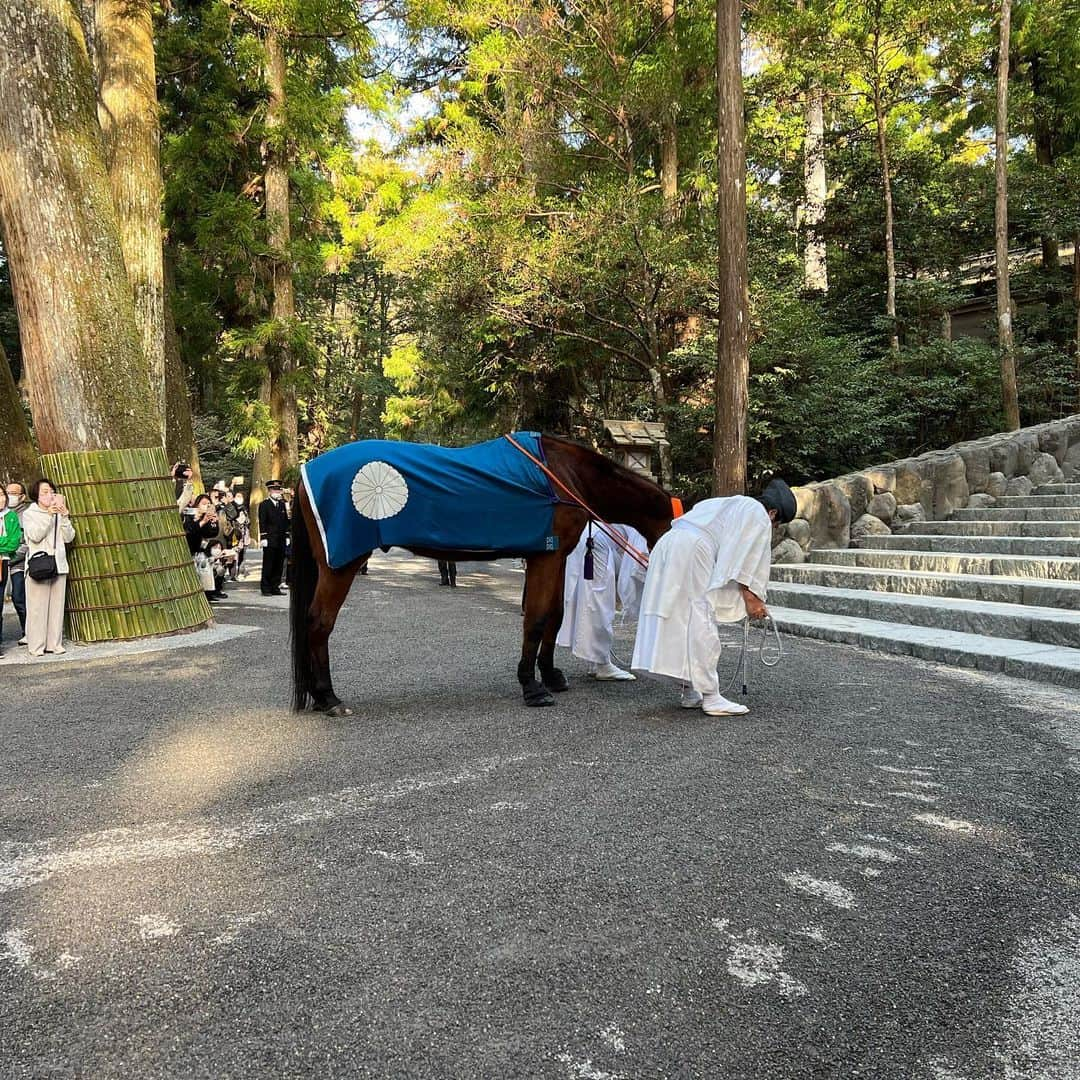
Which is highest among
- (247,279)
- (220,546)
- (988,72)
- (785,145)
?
(988,72)

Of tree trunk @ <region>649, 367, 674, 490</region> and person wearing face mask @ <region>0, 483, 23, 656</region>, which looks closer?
person wearing face mask @ <region>0, 483, 23, 656</region>

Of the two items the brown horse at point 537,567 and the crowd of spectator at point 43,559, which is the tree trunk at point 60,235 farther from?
the brown horse at point 537,567

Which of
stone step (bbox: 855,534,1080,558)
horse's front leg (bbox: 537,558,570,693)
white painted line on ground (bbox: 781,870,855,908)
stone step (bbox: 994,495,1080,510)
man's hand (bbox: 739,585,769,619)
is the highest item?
stone step (bbox: 994,495,1080,510)

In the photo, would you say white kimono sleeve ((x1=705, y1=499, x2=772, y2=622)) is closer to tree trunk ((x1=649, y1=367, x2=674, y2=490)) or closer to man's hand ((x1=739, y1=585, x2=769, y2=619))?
man's hand ((x1=739, y1=585, x2=769, y2=619))

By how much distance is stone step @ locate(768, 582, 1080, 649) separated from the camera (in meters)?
6.46

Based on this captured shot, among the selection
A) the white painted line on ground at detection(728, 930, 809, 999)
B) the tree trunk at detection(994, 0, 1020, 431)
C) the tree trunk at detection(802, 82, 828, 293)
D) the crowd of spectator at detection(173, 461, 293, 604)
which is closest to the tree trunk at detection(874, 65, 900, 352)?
the tree trunk at detection(802, 82, 828, 293)

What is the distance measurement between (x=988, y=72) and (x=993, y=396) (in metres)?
8.26

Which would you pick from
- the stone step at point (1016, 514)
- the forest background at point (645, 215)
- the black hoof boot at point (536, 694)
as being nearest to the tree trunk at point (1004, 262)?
the forest background at point (645, 215)

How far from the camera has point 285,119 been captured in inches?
671

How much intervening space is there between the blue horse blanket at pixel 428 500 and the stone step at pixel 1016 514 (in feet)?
26.1

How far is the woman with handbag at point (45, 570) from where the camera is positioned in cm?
736

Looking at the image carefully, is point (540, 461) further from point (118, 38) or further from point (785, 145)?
point (785, 145)

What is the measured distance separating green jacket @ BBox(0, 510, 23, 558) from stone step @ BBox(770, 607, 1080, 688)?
23.6ft

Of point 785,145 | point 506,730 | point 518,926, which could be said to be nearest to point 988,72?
point 785,145
